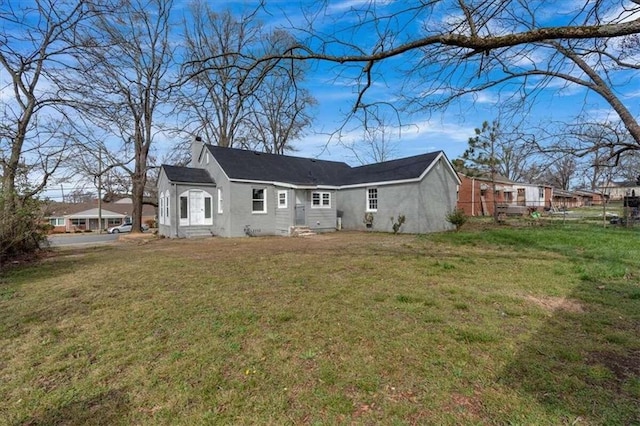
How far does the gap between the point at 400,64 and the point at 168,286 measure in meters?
5.72

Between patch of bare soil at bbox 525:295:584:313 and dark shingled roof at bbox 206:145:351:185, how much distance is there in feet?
47.5

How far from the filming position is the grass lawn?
2.51m

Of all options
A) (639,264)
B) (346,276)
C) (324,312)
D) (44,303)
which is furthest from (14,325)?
(639,264)

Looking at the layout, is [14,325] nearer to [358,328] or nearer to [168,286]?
[168,286]

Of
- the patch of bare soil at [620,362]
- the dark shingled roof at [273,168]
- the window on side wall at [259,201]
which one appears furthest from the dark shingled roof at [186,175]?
the patch of bare soil at [620,362]

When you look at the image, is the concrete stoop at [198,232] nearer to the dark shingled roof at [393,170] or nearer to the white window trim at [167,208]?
the white window trim at [167,208]

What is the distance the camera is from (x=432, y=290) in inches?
225

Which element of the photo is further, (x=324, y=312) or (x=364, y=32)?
(x=324, y=312)

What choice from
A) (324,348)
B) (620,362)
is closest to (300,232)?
(324,348)

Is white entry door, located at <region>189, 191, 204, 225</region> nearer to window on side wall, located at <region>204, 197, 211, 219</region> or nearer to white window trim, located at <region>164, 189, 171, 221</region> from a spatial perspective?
window on side wall, located at <region>204, 197, 211, 219</region>

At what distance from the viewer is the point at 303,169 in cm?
2128

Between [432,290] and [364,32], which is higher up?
[364,32]

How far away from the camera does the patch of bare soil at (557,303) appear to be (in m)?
4.82

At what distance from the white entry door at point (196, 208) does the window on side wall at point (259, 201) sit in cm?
316
